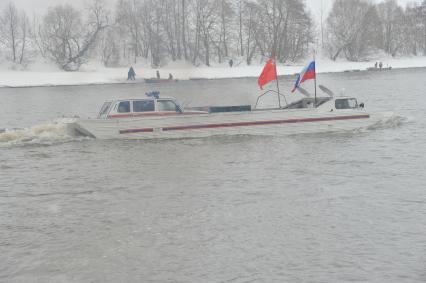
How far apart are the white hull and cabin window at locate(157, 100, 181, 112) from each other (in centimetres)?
54

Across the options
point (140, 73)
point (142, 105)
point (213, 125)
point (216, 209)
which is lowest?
point (216, 209)

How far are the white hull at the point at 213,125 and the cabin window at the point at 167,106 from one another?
0.54 m

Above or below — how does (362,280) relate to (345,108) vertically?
below

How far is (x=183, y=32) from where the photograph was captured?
95.5 meters

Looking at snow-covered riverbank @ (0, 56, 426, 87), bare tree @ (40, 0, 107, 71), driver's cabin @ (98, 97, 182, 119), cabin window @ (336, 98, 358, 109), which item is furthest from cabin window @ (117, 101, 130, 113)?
bare tree @ (40, 0, 107, 71)

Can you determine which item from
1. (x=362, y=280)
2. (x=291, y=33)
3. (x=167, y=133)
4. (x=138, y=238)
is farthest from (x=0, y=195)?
(x=291, y=33)

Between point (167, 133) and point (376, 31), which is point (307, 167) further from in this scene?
point (376, 31)

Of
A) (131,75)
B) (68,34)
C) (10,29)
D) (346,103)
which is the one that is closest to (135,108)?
(346,103)

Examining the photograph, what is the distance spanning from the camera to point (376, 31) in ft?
379

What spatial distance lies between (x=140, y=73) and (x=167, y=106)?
228ft

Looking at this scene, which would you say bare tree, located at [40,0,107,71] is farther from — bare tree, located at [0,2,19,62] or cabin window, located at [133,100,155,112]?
cabin window, located at [133,100,155,112]

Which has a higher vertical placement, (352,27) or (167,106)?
(352,27)

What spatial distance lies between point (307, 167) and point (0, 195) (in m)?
9.76

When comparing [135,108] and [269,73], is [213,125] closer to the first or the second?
[135,108]
